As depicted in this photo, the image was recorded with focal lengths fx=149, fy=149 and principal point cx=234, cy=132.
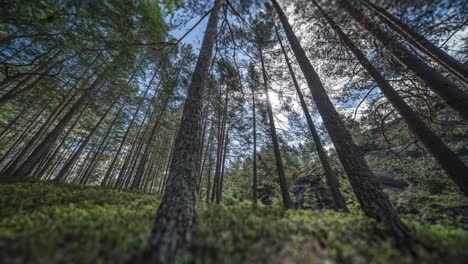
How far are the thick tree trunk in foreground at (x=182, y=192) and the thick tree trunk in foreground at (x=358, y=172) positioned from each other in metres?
3.18

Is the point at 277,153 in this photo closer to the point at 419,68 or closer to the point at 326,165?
the point at 326,165

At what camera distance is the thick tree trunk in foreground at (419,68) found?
3.96 m

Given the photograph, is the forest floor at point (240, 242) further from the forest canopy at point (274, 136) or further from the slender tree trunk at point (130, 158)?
the slender tree trunk at point (130, 158)

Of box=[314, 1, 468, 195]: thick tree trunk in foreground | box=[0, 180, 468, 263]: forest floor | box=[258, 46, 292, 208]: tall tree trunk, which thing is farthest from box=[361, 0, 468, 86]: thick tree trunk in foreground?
box=[258, 46, 292, 208]: tall tree trunk

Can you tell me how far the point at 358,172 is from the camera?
11.2 ft

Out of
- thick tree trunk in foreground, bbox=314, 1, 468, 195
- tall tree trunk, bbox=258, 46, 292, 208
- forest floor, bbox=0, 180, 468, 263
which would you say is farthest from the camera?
tall tree trunk, bbox=258, 46, 292, 208

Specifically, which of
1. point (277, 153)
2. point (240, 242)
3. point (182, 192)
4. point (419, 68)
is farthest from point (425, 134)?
point (182, 192)

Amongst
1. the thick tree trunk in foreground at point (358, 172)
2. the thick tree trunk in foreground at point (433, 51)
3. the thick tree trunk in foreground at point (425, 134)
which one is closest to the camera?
the thick tree trunk in foreground at point (358, 172)

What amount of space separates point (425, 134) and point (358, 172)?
3.35 meters

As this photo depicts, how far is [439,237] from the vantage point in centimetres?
216

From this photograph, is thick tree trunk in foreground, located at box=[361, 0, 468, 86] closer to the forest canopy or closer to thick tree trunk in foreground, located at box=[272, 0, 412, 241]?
the forest canopy

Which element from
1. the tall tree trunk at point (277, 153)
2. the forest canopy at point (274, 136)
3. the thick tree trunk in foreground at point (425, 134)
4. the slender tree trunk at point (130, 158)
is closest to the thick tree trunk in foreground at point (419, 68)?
the forest canopy at point (274, 136)

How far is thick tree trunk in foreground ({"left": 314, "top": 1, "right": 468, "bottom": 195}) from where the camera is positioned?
3.94 m

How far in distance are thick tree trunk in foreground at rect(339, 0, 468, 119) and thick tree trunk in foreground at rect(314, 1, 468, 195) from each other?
67cm
